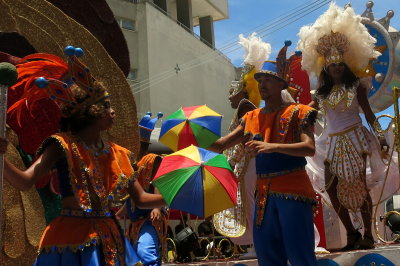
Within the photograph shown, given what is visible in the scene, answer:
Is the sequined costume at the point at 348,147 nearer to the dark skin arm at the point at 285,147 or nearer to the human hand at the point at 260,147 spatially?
the dark skin arm at the point at 285,147

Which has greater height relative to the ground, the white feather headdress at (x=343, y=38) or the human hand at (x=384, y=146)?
the white feather headdress at (x=343, y=38)

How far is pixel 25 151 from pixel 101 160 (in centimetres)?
119

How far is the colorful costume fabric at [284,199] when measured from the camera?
342cm

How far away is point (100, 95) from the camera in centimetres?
304

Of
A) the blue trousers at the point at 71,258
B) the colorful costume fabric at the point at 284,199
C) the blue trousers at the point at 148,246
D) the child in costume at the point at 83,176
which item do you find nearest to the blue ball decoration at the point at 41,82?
the child in costume at the point at 83,176

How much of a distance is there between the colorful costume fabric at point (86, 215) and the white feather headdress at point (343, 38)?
9.87ft

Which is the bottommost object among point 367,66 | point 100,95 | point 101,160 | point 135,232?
point 135,232

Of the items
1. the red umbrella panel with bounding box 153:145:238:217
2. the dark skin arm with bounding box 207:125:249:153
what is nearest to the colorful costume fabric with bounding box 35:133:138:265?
the red umbrella panel with bounding box 153:145:238:217

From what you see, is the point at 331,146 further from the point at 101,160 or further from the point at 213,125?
the point at 101,160

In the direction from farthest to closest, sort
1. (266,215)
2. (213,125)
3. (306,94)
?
(306,94), (213,125), (266,215)

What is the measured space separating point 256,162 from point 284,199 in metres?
0.37

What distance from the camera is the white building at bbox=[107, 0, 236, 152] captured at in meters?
21.9

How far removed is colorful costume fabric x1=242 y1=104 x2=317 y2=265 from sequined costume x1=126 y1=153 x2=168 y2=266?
5.30 feet

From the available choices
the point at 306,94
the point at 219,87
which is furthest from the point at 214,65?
the point at 306,94
